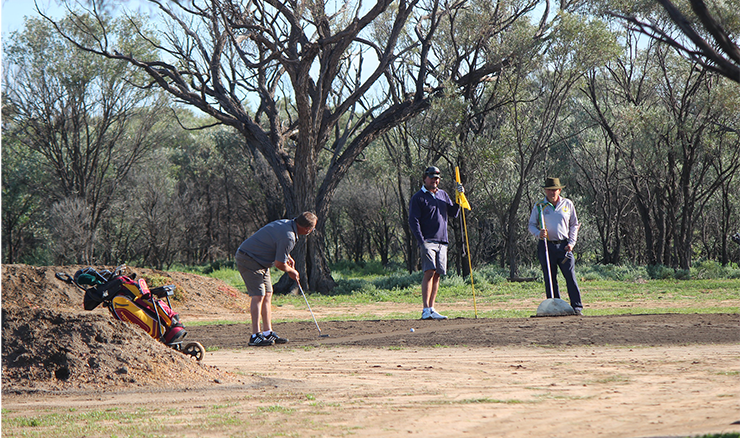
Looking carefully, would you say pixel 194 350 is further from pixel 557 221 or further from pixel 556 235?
pixel 557 221

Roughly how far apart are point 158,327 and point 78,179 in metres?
27.5

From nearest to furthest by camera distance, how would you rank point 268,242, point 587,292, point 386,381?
point 386,381 < point 268,242 < point 587,292

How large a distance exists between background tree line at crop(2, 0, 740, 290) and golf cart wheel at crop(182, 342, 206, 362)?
33.2ft

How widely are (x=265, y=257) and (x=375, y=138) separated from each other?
13.5m

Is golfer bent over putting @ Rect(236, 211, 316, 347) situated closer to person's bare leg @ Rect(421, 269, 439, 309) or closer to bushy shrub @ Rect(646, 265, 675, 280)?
person's bare leg @ Rect(421, 269, 439, 309)

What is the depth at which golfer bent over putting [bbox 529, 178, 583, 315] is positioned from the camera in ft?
35.7

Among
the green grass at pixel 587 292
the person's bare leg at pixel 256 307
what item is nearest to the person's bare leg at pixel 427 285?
the green grass at pixel 587 292

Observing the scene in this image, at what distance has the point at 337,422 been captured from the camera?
475 cm

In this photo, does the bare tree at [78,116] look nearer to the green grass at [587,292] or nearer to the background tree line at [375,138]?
the background tree line at [375,138]

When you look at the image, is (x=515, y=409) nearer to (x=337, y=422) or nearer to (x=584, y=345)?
(x=337, y=422)

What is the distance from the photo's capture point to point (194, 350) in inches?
303

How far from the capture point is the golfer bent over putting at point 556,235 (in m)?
10.9

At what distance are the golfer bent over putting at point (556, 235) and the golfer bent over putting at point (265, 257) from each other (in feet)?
13.5

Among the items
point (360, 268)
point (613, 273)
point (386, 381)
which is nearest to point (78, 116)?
point (360, 268)
